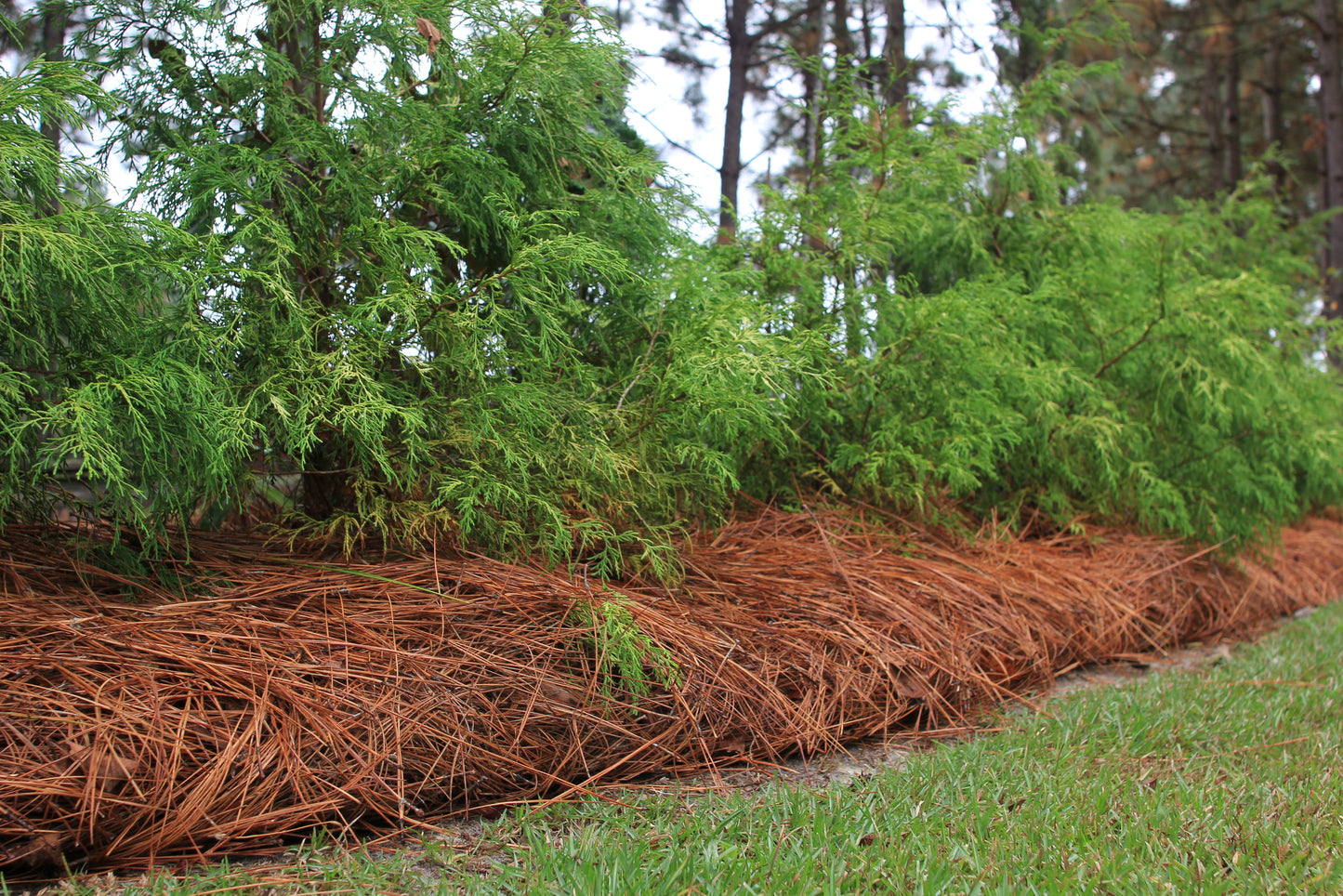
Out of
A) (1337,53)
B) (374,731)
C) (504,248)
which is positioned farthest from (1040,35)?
(1337,53)

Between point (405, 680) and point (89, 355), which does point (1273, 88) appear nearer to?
point (405, 680)

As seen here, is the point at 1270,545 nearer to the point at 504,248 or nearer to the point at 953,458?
the point at 953,458

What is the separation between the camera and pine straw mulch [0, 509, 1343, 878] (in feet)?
5.42

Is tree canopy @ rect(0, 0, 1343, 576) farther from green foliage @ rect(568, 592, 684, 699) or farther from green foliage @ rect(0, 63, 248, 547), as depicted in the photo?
green foliage @ rect(568, 592, 684, 699)

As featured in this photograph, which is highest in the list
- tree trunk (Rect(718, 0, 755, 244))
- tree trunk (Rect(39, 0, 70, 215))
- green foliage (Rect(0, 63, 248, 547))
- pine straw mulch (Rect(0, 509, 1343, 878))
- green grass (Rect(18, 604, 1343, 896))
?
tree trunk (Rect(718, 0, 755, 244))

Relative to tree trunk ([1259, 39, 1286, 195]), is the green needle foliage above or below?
below

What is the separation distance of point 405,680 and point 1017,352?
301 cm

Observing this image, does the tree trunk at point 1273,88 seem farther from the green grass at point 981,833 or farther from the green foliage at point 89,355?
the green foliage at point 89,355

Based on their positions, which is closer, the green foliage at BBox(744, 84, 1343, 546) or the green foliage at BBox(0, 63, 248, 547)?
the green foliage at BBox(0, 63, 248, 547)

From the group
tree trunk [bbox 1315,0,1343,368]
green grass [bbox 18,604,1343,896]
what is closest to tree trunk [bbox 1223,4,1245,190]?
tree trunk [bbox 1315,0,1343,368]

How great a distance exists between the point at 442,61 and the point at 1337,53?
11.4 metres

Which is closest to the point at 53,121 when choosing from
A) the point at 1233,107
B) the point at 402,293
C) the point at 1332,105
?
the point at 402,293

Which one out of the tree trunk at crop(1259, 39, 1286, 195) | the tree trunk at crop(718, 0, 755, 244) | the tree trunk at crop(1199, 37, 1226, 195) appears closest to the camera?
the tree trunk at crop(718, 0, 755, 244)

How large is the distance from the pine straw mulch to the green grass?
6.3 inches
